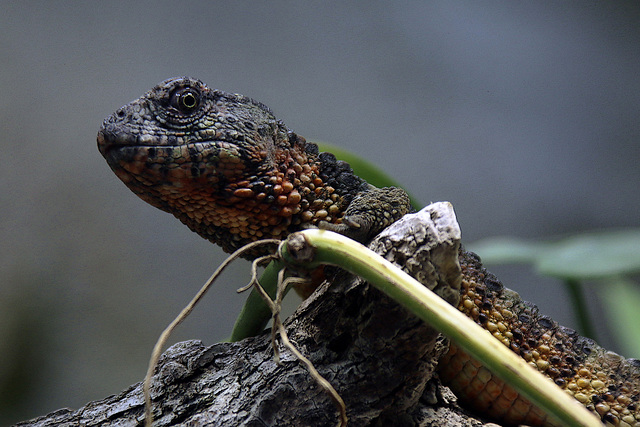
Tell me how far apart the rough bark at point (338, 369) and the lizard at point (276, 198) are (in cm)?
23

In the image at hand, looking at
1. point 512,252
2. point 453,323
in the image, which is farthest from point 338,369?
point 512,252

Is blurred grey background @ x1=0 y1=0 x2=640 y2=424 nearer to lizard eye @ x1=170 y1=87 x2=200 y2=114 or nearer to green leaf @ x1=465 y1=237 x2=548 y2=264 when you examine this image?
green leaf @ x1=465 y1=237 x2=548 y2=264

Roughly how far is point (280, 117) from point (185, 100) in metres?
1.37

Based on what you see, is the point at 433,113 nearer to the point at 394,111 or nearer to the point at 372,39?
the point at 394,111

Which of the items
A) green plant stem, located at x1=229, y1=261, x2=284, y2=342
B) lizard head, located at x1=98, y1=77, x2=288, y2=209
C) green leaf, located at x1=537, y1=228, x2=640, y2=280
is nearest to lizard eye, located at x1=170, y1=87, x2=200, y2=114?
lizard head, located at x1=98, y1=77, x2=288, y2=209

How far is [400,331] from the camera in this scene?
778 mm

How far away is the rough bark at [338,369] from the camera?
0.78 metres

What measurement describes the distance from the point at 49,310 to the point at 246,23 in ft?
5.88

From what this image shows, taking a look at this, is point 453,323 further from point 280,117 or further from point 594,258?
point 280,117

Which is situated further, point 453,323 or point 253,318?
point 253,318

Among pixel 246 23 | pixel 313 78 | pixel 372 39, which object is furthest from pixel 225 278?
pixel 372 39

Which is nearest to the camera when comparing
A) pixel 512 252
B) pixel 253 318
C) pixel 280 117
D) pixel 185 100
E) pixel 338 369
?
pixel 338 369

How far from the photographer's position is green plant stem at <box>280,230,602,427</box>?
23.8 inches

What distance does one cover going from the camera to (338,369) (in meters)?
0.83
